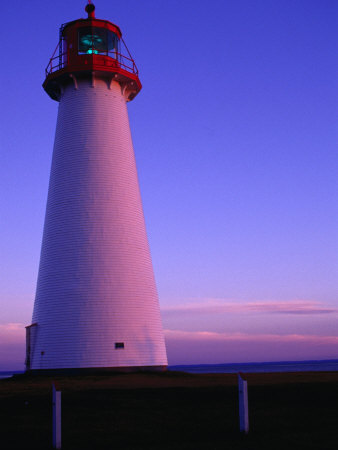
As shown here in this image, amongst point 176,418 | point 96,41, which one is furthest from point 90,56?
point 176,418

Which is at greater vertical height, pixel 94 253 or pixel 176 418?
pixel 94 253

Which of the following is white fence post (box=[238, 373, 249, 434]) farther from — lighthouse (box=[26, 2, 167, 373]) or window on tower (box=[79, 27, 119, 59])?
window on tower (box=[79, 27, 119, 59])

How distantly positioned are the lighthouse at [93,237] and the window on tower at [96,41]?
5 cm

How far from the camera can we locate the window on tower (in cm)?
3165

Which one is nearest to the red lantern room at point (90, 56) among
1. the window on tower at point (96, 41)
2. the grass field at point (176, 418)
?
the window on tower at point (96, 41)

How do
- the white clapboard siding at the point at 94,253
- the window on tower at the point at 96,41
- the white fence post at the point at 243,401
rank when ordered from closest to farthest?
the white fence post at the point at 243,401 < the white clapboard siding at the point at 94,253 < the window on tower at the point at 96,41

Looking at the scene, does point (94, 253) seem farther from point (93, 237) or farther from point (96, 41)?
point (96, 41)

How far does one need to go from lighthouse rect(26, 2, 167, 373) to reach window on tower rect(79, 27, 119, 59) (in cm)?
5

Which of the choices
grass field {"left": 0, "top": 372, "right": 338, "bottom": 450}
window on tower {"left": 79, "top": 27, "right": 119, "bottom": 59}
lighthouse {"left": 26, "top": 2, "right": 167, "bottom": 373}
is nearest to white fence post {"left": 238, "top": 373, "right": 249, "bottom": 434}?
grass field {"left": 0, "top": 372, "right": 338, "bottom": 450}

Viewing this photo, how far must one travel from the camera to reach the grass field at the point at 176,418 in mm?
10632

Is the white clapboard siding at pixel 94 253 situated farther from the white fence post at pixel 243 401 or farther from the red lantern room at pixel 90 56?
the white fence post at pixel 243 401

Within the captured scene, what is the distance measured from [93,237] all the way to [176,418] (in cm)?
1608

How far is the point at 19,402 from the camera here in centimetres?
1631

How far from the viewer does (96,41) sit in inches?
1254
